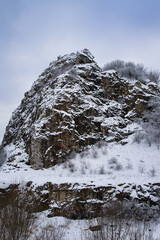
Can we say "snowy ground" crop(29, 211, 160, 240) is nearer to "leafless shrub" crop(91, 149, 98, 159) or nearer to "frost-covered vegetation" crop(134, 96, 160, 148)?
"leafless shrub" crop(91, 149, 98, 159)

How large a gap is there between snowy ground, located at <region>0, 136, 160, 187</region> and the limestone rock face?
4.23ft

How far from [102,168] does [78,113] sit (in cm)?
813

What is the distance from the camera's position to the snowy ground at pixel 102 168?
11.7m

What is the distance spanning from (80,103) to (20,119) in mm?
12225

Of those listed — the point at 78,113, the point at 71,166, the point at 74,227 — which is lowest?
the point at 74,227

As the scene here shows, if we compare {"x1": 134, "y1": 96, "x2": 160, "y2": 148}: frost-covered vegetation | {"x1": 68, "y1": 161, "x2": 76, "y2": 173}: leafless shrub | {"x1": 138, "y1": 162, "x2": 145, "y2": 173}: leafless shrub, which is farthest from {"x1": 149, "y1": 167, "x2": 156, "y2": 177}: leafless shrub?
{"x1": 68, "y1": 161, "x2": 76, "y2": 173}: leafless shrub

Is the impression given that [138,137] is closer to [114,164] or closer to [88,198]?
[114,164]

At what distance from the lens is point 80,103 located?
64.5 ft

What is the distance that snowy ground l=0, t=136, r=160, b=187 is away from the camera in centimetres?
1172

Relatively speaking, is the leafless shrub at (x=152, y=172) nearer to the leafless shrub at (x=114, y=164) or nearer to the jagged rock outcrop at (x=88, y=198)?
the jagged rock outcrop at (x=88, y=198)

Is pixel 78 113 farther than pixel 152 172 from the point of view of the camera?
Yes

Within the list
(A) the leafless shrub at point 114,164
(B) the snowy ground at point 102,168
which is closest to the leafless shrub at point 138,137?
(B) the snowy ground at point 102,168

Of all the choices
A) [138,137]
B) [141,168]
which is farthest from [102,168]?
[138,137]

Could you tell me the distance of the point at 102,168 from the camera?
12.9 metres
